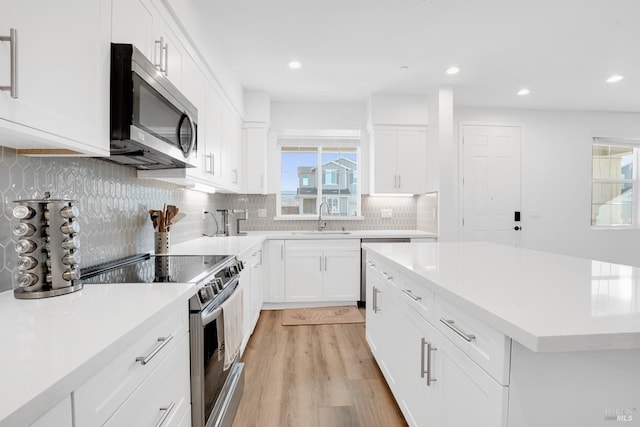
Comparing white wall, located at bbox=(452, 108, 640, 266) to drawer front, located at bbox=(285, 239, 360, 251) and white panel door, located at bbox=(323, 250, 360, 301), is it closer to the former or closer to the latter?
drawer front, located at bbox=(285, 239, 360, 251)

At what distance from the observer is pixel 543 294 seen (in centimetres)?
105

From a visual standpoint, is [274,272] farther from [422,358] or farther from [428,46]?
[428,46]

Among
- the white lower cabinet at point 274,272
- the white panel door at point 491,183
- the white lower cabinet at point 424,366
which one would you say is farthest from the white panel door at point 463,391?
the white panel door at point 491,183

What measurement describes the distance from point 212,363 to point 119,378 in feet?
2.44

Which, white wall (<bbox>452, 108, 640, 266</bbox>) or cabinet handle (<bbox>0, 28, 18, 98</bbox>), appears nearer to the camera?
cabinet handle (<bbox>0, 28, 18, 98</bbox>)

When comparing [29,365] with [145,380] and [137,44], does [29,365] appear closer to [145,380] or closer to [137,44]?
[145,380]

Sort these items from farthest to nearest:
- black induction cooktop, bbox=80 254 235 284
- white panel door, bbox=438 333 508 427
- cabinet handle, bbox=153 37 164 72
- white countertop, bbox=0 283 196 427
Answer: cabinet handle, bbox=153 37 164 72 < black induction cooktop, bbox=80 254 235 284 < white panel door, bbox=438 333 508 427 < white countertop, bbox=0 283 196 427

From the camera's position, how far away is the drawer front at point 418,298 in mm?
1332

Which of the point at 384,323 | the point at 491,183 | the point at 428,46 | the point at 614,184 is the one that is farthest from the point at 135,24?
the point at 614,184

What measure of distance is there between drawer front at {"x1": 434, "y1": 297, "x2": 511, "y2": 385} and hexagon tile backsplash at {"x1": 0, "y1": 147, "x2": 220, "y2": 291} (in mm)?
1592

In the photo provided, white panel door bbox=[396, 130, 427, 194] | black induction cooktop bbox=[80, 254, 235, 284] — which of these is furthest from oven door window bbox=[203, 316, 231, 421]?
white panel door bbox=[396, 130, 427, 194]

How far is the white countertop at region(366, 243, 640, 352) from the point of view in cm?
75

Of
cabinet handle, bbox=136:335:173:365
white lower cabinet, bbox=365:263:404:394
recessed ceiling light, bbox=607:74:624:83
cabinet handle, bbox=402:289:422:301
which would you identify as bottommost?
white lower cabinet, bbox=365:263:404:394

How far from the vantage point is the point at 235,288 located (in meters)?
1.86
